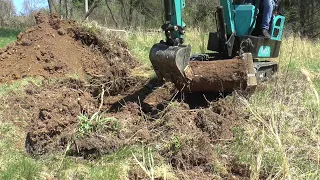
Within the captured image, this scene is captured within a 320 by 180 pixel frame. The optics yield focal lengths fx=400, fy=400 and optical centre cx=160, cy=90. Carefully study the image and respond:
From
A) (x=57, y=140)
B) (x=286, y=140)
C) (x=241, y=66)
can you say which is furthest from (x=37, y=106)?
(x=286, y=140)

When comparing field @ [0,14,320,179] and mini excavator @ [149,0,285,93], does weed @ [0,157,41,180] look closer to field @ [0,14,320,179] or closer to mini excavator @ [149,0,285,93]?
field @ [0,14,320,179]

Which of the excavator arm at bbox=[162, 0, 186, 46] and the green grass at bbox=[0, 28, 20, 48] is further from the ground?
the excavator arm at bbox=[162, 0, 186, 46]

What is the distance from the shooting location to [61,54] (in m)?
6.98

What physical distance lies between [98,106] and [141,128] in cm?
118

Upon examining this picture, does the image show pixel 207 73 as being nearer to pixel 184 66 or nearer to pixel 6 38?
pixel 184 66

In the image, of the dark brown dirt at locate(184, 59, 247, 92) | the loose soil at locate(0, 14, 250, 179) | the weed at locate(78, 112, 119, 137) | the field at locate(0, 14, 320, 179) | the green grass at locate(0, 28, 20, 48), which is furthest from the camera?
the green grass at locate(0, 28, 20, 48)

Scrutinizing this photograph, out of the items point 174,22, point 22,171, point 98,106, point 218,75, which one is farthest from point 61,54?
point 22,171

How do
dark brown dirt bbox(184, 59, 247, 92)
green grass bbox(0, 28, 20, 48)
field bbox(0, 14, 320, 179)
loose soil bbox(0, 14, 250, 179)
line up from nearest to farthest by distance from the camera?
field bbox(0, 14, 320, 179) < loose soil bbox(0, 14, 250, 179) < dark brown dirt bbox(184, 59, 247, 92) < green grass bbox(0, 28, 20, 48)

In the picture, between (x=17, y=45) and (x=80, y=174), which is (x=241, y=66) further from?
(x=17, y=45)

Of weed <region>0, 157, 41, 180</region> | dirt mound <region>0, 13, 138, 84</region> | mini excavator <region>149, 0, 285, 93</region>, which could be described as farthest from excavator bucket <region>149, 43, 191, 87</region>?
weed <region>0, 157, 41, 180</region>

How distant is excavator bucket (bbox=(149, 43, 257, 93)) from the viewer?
474cm

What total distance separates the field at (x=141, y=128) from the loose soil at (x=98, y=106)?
A: 1 cm

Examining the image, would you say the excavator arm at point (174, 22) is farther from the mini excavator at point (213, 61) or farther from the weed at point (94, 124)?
the weed at point (94, 124)

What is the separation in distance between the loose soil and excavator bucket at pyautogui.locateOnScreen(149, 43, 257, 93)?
0.23 meters
